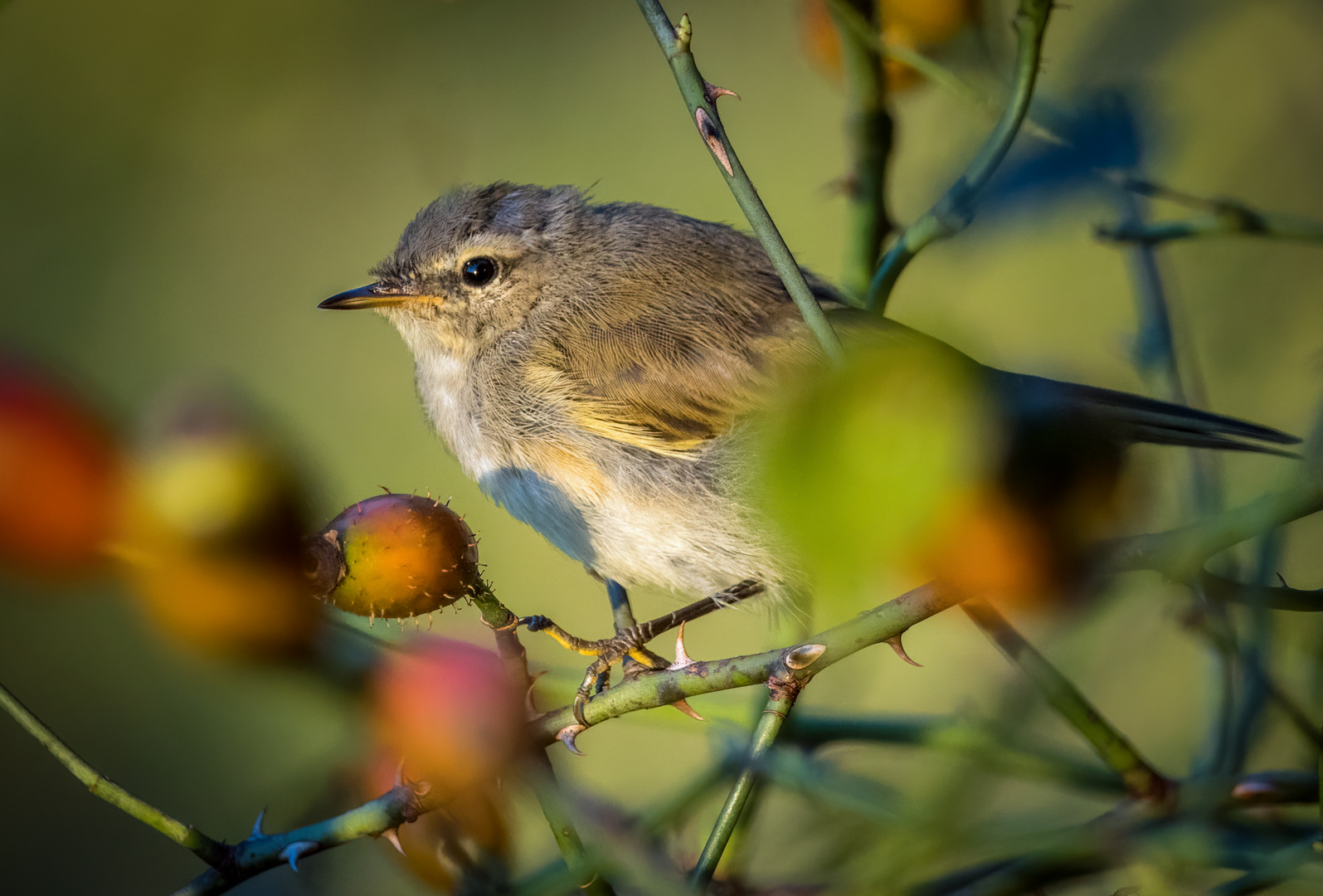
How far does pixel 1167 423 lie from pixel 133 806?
70 centimetres

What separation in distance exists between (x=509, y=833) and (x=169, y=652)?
0.27 metres

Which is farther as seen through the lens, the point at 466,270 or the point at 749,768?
the point at 466,270

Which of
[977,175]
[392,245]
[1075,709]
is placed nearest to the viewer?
[1075,709]

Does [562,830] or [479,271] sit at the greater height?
[479,271]

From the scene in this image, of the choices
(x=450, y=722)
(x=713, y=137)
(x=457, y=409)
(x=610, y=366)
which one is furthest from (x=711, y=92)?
(x=457, y=409)

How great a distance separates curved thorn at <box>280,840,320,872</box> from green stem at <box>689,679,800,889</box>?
191 mm

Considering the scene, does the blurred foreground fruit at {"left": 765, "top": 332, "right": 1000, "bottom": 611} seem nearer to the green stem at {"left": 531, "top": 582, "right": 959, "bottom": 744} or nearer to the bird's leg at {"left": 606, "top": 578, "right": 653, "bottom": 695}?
the green stem at {"left": 531, "top": 582, "right": 959, "bottom": 744}

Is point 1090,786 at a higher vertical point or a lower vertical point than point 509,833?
higher

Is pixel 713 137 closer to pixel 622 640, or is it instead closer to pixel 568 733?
pixel 568 733

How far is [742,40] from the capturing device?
183 centimetres

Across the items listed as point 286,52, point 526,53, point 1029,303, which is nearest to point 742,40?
point 526,53

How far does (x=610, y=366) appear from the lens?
3.33 ft

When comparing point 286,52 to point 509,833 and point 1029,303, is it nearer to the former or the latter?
point 1029,303

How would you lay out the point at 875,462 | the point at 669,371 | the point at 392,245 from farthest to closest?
the point at 392,245, the point at 669,371, the point at 875,462
